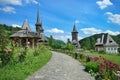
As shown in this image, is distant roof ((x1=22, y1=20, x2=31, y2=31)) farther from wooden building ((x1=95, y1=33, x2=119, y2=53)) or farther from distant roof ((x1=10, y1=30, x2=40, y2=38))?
wooden building ((x1=95, y1=33, x2=119, y2=53))

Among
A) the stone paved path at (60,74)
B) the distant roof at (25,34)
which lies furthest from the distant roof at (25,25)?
the stone paved path at (60,74)

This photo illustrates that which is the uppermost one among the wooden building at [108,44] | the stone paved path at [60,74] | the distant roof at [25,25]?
the distant roof at [25,25]

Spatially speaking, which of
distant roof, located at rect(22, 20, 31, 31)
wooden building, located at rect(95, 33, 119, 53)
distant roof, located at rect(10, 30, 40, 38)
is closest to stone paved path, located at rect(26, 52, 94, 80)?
distant roof, located at rect(10, 30, 40, 38)

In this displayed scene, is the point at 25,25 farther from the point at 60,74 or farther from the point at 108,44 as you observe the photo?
the point at 108,44

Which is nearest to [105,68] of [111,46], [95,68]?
[95,68]

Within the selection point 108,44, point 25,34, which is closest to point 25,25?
point 25,34

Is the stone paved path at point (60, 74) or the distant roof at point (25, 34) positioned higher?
the distant roof at point (25, 34)

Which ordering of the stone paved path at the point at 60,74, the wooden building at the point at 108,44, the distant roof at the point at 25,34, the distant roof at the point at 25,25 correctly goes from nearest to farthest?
the stone paved path at the point at 60,74
the distant roof at the point at 25,34
the distant roof at the point at 25,25
the wooden building at the point at 108,44

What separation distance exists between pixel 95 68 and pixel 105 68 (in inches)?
84.1

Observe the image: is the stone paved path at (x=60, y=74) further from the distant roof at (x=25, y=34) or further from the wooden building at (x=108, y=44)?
the wooden building at (x=108, y=44)

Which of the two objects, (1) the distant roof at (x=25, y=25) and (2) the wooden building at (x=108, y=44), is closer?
(1) the distant roof at (x=25, y=25)

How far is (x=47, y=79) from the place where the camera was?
1107 centimetres

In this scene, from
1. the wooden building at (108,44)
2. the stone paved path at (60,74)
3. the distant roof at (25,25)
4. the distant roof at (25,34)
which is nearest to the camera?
the stone paved path at (60,74)

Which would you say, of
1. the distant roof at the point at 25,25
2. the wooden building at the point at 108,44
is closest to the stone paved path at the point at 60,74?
the distant roof at the point at 25,25
